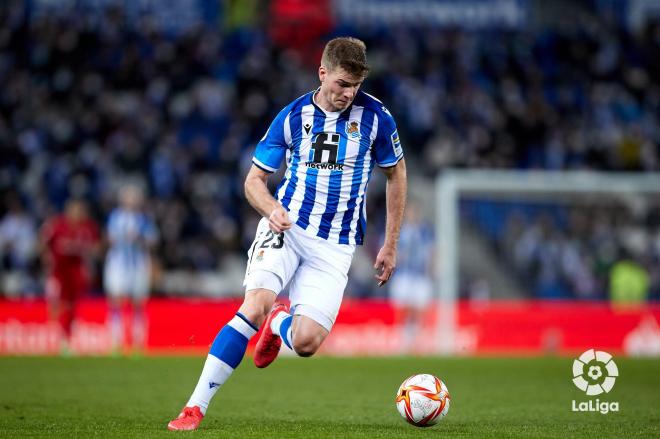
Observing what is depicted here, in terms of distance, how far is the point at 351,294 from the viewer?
2069cm

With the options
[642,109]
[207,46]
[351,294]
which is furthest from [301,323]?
[642,109]

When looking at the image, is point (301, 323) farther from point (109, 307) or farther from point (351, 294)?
point (351, 294)

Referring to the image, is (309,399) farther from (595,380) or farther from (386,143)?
(595,380)

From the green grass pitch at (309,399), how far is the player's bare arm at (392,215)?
1.06m

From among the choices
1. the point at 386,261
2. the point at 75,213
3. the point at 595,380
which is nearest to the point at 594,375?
the point at 595,380

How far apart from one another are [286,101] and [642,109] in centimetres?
876

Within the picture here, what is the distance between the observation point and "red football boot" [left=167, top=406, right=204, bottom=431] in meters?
6.22

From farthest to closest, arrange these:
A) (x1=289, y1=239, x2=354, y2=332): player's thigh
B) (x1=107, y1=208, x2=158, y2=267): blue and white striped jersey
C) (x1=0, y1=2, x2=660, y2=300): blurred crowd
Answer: (x1=0, y1=2, x2=660, y2=300): blurred crowd → (x1=107, y1=208, x2=158, y2=267): blue and white striped jersey → (x1=289, y1=239, x2=354, y2=332): player's thigh

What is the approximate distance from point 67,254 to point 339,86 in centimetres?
1062

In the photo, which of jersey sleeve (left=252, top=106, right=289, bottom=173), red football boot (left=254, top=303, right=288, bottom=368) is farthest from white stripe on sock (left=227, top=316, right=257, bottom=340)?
jersey sleeve (left=252, top=106, right=289, bottom=173)

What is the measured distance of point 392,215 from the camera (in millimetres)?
7145

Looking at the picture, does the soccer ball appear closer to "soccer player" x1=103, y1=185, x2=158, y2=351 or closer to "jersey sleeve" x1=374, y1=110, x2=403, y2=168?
"jersey sleeve" x1=374, y1=110, x2=403, y2=168

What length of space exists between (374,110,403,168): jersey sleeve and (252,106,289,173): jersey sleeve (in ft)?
2.04

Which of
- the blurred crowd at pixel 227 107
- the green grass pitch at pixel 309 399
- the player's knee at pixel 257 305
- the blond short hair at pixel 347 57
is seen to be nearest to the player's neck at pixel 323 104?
the blond short hair at pixel 347 57
